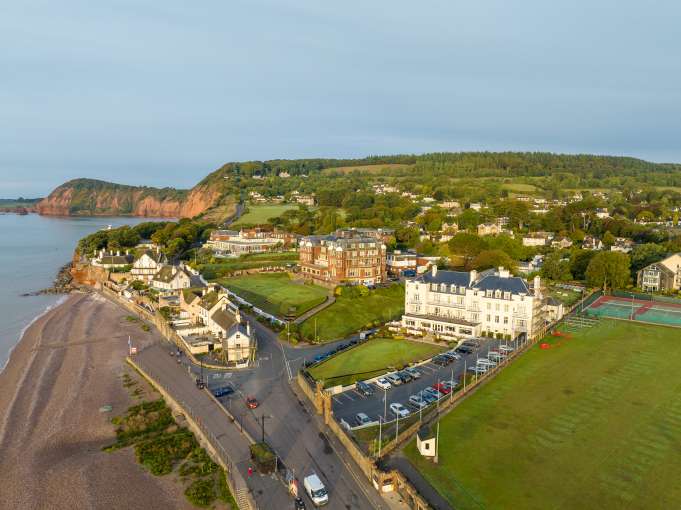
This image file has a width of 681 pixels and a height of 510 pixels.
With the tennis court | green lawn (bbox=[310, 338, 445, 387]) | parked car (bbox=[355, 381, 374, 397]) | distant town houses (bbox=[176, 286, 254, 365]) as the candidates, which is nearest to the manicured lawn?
distant town houses (bbox=[176, 286, 254, 365])

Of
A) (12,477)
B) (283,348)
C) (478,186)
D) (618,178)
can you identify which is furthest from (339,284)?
(618,178)

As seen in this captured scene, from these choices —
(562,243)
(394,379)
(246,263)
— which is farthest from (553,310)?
(246,263)

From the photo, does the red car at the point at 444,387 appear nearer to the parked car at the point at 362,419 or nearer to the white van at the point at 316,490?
the parked car at the point at 362,419

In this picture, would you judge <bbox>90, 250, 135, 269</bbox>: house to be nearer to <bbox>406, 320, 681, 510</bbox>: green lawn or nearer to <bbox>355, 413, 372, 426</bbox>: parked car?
<bbox>355, 413, 372, 426</bbox>: parked car

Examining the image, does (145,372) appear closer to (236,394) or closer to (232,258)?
(236,394)

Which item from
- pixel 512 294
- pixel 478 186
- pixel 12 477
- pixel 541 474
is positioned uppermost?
pixel 478 186

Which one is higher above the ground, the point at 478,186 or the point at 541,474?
the point at 478,186
